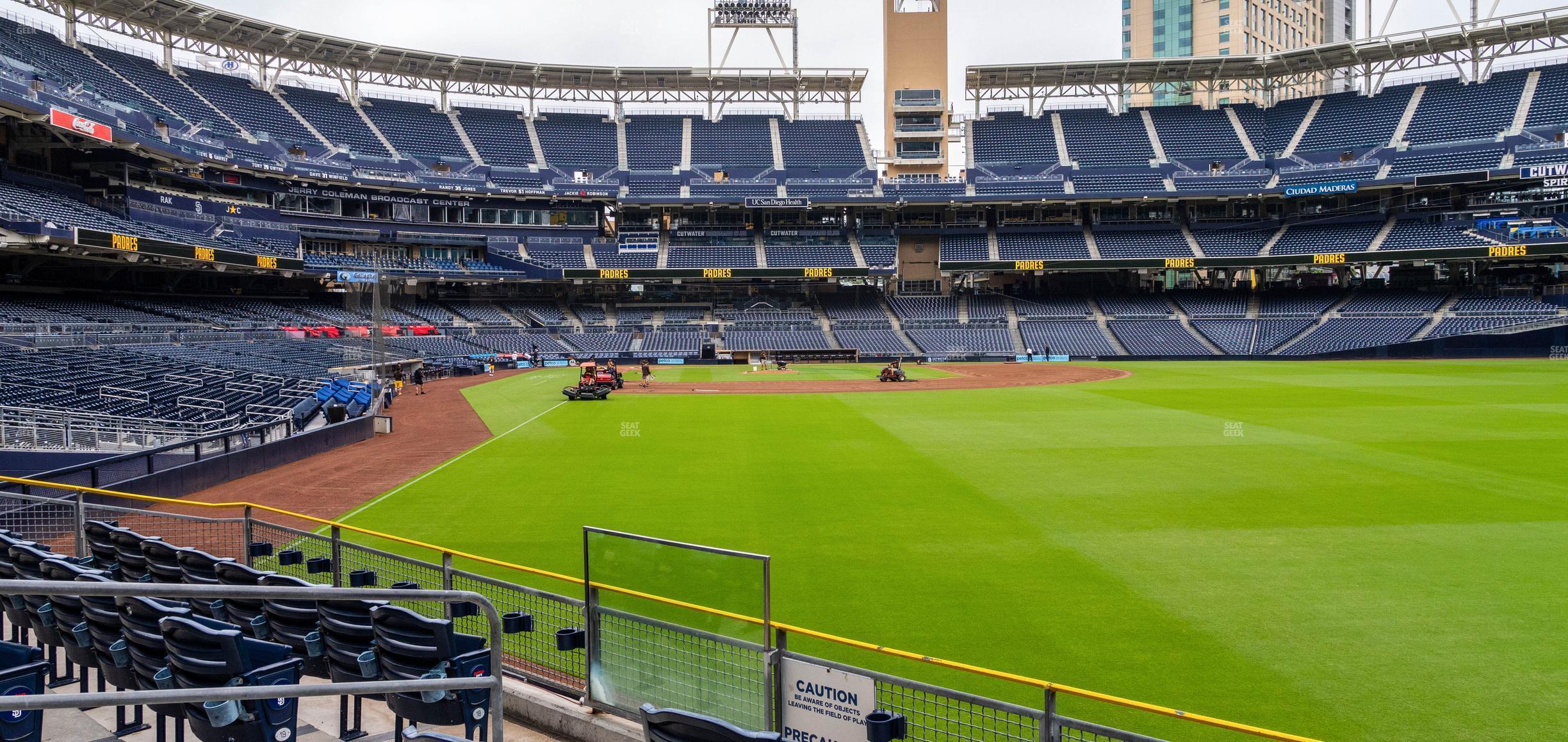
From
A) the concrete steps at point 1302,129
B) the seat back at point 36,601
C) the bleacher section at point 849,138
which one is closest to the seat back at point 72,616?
the seat back at point 36,601

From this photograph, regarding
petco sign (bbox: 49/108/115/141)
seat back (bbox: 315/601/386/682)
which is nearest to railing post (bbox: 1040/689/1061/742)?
seat back (bbox: 315/601/386/682)

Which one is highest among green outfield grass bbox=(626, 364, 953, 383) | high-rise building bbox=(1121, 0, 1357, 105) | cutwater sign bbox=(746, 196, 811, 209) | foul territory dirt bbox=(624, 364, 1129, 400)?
high-rise building bbox=(1121, 0, 1357, 105)

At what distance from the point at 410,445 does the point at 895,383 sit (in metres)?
26.9

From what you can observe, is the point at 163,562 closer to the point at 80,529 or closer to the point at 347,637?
the point at 80,529

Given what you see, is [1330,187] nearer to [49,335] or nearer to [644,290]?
[644,290]

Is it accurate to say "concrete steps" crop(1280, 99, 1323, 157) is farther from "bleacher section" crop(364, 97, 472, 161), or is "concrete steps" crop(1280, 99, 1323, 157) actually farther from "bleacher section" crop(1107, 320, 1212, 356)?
"bleacher section" crop(364, 97, 472, 161)

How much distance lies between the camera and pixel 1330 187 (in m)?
68.9

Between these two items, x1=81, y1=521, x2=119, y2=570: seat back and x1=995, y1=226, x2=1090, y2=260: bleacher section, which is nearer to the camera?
x1=81, y1=521, x2=119, y2=570: seat back

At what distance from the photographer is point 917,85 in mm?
82938

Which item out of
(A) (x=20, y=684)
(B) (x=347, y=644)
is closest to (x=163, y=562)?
(B) (x=347, y=644)

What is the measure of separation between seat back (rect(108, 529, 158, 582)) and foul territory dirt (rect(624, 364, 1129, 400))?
31.0 m

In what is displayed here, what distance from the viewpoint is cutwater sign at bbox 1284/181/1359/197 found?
2687 inches

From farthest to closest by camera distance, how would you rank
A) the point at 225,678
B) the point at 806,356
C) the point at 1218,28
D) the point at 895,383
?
the point at 1218,28
the point at 806,356
the point at 895,383
the point at 225,678

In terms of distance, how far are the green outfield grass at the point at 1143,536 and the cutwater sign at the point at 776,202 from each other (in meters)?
50.2
